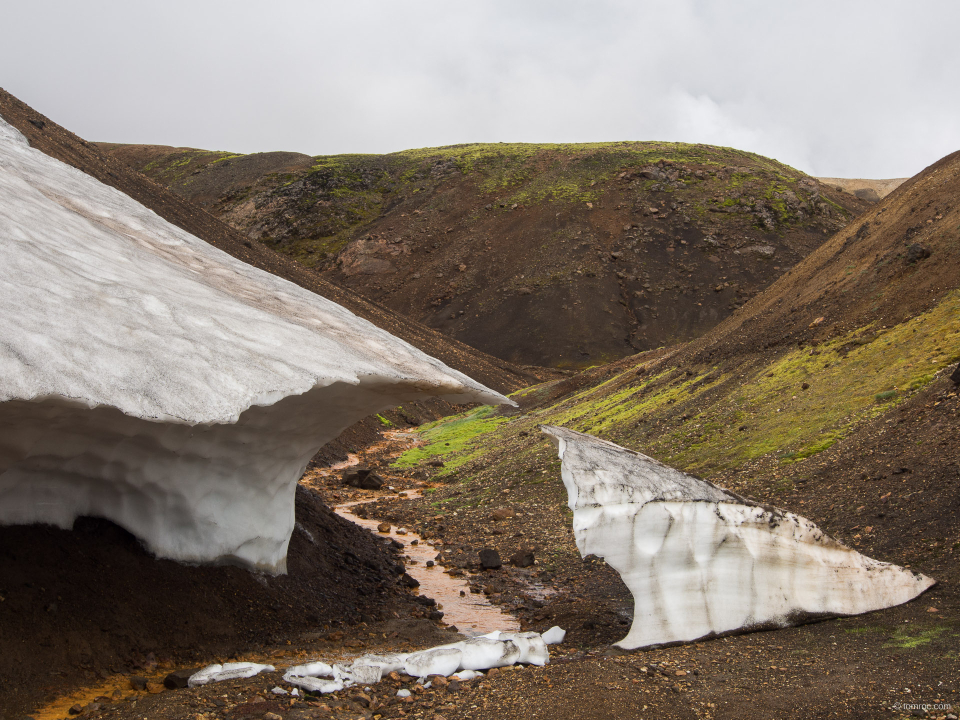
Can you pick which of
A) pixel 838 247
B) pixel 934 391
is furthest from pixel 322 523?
pixel 838 247

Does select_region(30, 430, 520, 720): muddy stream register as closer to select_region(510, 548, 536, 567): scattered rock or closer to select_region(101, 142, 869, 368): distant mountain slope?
Answer: select_region(510, 548, 536, 567): scattered rock

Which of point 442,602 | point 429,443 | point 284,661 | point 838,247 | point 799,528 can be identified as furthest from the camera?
point 429,443

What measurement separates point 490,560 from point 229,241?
29.7 meters

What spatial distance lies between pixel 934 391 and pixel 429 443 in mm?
15426

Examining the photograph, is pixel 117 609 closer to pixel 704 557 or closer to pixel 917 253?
pixel 704 557

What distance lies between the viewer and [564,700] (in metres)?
5.34

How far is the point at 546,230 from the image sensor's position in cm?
5131

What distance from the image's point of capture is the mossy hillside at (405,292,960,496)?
11363 mm

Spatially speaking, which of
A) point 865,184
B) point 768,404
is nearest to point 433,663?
point 768,404

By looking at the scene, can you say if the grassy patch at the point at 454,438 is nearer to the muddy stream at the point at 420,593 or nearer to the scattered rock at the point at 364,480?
the scattered rock at the point at 364,480

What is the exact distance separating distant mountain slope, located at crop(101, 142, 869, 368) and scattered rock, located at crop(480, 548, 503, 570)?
29.5 m

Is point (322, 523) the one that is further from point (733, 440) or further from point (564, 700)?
point (733, 440)

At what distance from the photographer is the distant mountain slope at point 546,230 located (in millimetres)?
44312

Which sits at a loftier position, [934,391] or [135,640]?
[934,391]
